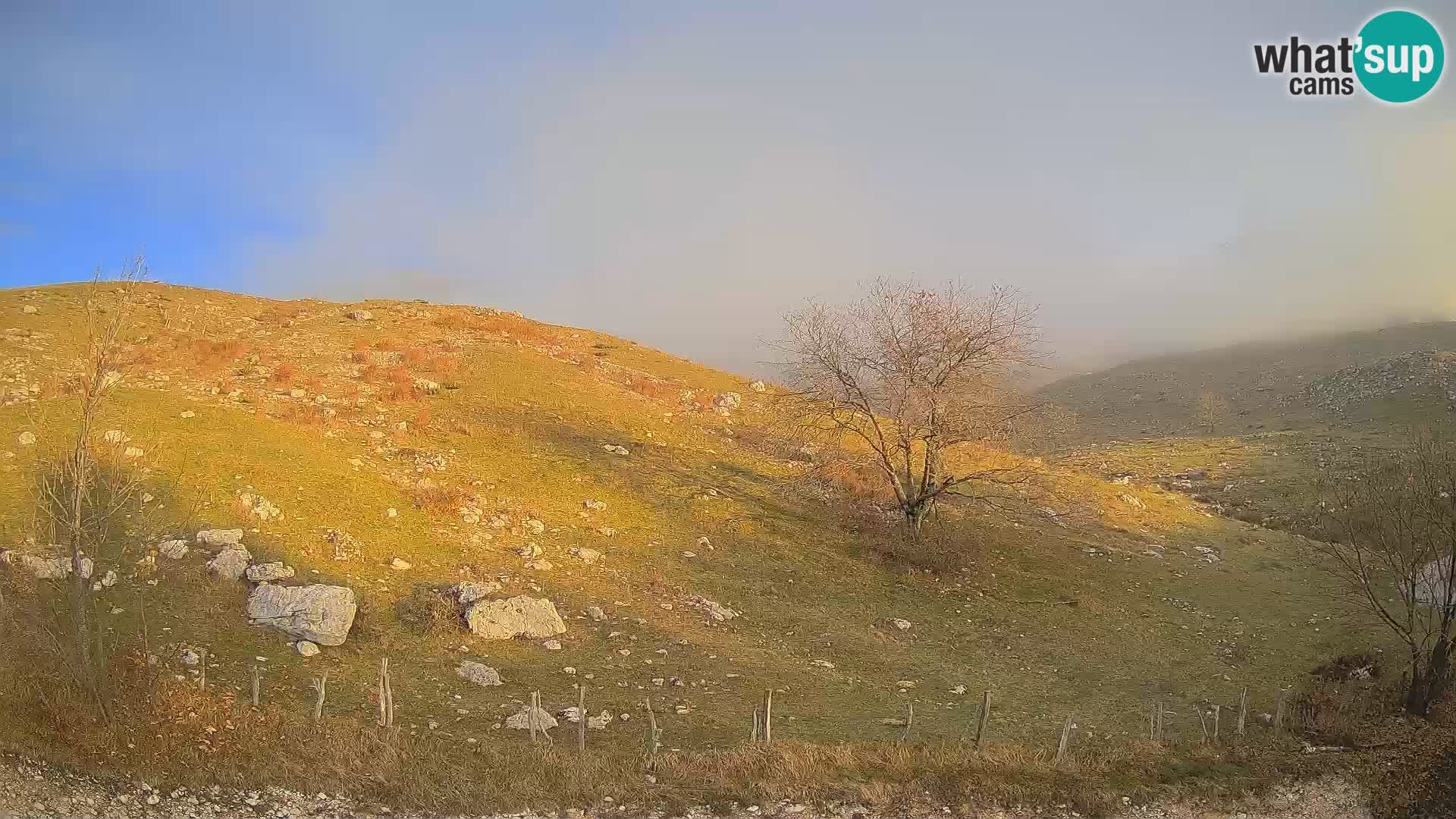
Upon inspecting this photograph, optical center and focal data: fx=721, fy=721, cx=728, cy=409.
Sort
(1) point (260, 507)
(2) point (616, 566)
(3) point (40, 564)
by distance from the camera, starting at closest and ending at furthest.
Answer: (3) point (40, 564), (1) point (260, 507), (2) point (616, 566)

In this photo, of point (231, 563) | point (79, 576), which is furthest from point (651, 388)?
point (79, 576)

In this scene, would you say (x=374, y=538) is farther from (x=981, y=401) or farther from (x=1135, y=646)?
(x=1135, y=646)

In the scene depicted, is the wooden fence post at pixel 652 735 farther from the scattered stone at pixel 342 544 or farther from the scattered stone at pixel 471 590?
the scattered stone at pixel 342 544

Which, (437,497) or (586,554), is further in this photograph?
(437,497)

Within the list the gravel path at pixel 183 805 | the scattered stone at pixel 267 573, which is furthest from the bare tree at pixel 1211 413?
the scattered stone at pixel 267 573

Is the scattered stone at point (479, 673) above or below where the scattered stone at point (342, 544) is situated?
below

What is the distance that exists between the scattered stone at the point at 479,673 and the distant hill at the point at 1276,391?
45023 mm

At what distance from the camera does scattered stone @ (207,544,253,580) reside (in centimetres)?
1733

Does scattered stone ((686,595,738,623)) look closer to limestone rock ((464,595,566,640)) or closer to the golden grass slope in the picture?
the golden grass slope

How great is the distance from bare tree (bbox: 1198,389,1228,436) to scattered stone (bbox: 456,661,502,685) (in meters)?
99.2

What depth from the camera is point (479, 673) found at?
15547 millimetres

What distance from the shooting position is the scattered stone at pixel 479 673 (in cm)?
1544

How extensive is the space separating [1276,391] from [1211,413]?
1526 inches

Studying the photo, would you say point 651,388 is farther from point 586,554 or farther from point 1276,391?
point 1276,391
